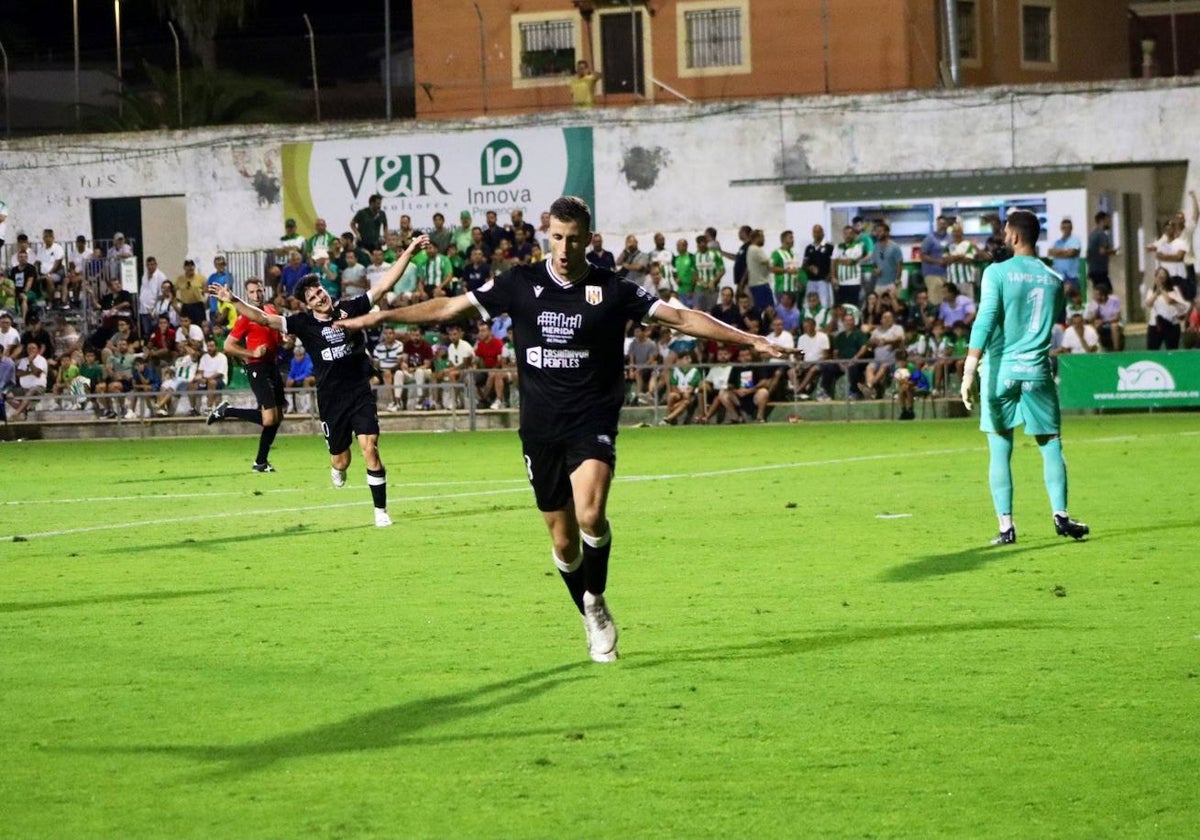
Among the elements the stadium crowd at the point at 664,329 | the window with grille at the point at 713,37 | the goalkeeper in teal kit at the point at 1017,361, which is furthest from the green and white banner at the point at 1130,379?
the goalkeeper in teal kit at the point at 1017,361

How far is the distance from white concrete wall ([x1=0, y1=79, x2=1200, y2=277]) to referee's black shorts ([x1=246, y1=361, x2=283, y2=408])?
621 inches

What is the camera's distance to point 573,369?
30.6 feet

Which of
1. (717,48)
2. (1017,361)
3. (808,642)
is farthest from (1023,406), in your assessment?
(717,48)

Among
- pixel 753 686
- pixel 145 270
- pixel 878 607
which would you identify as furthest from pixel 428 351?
pixel 753 686

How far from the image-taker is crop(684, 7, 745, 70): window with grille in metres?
44.6

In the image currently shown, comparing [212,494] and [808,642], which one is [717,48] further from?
[808,642]

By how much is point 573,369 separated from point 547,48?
3716 cm

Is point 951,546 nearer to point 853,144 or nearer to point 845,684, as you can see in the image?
point 845,684

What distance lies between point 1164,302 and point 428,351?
12.1 metres

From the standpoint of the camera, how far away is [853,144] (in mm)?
37875

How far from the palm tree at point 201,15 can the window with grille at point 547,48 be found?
9.72 metres

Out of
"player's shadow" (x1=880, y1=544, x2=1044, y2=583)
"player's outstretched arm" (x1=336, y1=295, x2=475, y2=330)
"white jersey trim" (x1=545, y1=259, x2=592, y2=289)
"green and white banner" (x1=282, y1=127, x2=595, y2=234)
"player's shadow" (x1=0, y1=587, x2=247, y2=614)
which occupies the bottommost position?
"player's shadow" (x1=880, y1=544, x2=1044, y2=583)

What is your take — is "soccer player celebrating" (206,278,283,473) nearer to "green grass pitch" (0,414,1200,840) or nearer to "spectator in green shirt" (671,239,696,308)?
"green grass pitch" (0,414,1200,840)

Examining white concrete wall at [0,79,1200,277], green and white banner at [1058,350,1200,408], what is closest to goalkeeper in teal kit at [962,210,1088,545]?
green and white banner at [1058,350,1200,408]
